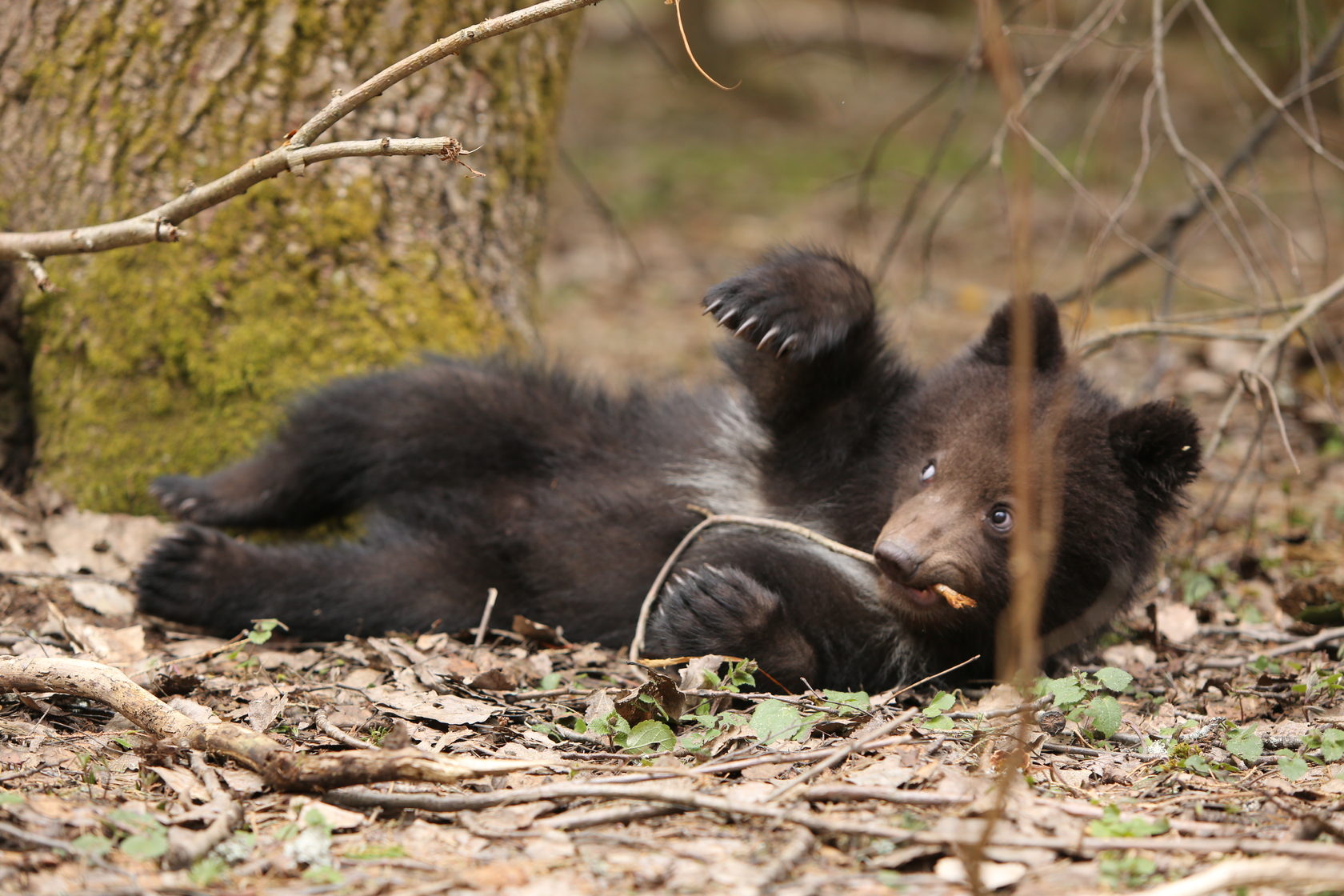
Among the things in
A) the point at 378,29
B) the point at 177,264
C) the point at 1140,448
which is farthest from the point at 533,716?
the point at 378,29

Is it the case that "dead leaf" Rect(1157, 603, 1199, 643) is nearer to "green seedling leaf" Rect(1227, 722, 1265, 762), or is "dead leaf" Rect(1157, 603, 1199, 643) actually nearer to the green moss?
"green seedling leaf" Rect(1227, 722, 1265, 762)

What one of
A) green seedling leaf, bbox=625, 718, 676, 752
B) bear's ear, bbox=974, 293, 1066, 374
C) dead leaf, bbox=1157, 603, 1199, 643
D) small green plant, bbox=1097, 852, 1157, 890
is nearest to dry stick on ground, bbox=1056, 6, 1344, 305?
bear's ear, bbox=974, 293, 1066, 374

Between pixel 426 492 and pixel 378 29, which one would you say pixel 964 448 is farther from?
pixel 378 29

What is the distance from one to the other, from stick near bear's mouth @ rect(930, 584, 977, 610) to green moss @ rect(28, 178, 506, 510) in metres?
2.70

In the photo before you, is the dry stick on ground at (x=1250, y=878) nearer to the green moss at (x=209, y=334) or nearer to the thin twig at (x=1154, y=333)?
the thin twig at (x=1154, y=333)

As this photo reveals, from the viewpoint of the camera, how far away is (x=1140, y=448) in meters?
3.92

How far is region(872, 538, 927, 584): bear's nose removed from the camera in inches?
149

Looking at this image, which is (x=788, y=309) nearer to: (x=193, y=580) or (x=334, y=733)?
(x=334, y=733)

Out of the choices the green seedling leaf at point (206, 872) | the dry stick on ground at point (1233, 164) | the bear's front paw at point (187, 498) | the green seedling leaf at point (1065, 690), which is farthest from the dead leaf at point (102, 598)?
the dry stick on ground at point (1233, 164)

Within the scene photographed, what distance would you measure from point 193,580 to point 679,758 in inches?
91.8

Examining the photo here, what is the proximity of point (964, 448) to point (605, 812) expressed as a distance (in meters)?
2.11

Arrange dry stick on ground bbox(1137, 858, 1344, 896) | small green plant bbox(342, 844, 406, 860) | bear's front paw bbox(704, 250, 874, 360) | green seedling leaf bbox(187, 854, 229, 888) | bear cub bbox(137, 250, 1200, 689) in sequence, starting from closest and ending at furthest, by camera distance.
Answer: dry stick on ground bbox(1137, 858, 1344, 896)
green seedling leaf bbox(187, 854, 229, 888)
small green plant bbox(342, 844, 406, 860)
bear cub bbox(137, 250, 1200, 689)
bear's front paw bbox(704, 250, 874, 360)

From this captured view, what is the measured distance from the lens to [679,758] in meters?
3.01

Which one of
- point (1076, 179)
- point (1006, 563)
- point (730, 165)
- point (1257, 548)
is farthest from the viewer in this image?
point (730, 165)
